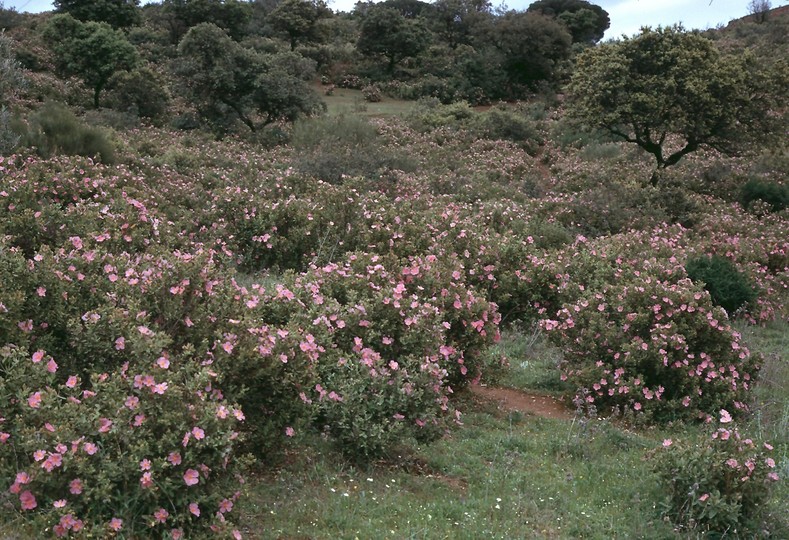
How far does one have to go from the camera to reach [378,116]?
104 feet

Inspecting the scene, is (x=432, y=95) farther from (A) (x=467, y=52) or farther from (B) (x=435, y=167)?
(B) (x=435, y=167)

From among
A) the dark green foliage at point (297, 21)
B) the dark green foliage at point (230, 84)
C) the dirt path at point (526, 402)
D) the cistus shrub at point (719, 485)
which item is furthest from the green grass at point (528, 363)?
the dark green foliage at point (297, 21)

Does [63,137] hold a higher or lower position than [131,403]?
higher

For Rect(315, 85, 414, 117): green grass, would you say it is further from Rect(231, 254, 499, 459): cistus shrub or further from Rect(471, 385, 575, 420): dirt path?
Rect(231, 254, 499, 459): cistus shrub

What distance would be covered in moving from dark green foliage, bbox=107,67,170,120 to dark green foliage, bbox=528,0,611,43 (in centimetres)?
2674

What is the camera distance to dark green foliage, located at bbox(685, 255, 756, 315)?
980 centimetres

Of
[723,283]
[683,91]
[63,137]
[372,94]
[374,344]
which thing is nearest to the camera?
[374,344]

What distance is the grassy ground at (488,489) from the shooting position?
3.76 metres

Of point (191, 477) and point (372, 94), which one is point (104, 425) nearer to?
point (191, 477)

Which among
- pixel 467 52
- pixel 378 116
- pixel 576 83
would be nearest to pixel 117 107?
pixel 378 116

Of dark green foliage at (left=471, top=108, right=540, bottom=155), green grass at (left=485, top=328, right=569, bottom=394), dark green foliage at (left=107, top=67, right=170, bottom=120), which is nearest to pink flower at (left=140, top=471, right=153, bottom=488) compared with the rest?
green grass at (left=485, top=328, right=569, bottom=394)

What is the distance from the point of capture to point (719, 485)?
4082 millimetres

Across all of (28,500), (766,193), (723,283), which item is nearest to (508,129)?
(766,193)

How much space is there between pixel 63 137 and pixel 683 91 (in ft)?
45.2
